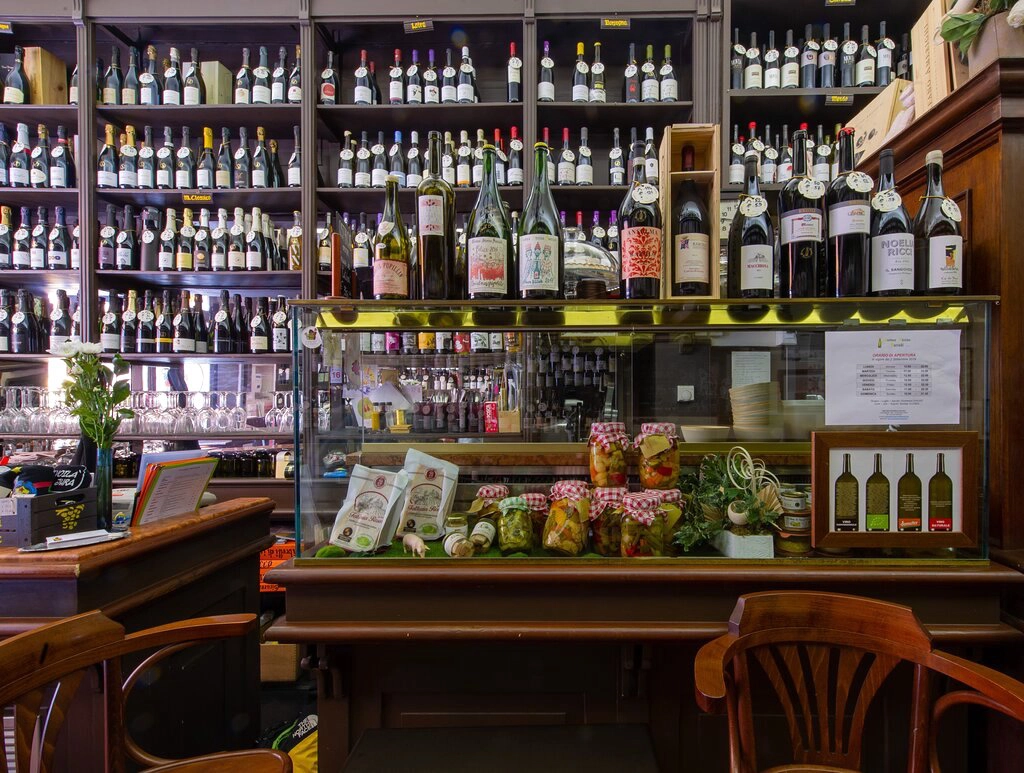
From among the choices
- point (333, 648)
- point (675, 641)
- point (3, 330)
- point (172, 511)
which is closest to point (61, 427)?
point (3, 330)

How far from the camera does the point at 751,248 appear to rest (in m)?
1.33

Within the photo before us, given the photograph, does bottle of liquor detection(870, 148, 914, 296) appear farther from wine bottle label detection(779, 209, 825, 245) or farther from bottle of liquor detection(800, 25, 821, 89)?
bottle of liquor detection(800, 25, 821, 89)

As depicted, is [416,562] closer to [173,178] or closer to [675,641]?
[675,641]

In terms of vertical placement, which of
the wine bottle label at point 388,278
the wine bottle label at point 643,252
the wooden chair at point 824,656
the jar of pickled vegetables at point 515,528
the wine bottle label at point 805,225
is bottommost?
the wooden chair at point 824,656

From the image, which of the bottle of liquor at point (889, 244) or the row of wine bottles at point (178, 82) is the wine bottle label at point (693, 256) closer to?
the bottle of liquor at point (889, 244)

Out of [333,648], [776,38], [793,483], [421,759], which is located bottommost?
[421,759]

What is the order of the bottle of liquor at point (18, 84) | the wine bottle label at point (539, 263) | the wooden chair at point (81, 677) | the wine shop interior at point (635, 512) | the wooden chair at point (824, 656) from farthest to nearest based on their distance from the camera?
the bottle of liquor at point (18, 84), the wine bottle label at point (539, 263), the wine shop interior at point (635, 512), the wooden chair at point (824, 656), the wooden chair at point (81, 677)

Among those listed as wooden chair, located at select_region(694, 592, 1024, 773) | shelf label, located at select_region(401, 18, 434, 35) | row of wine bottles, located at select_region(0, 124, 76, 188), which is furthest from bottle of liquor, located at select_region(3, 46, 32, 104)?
wooden chair, located at select_region(694, 592, 1024, 773)

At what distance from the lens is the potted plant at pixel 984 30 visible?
1245 mm

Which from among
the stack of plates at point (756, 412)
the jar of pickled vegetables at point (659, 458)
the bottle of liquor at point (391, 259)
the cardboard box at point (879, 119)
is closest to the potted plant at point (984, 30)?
the cardboard box at point (879, 119)

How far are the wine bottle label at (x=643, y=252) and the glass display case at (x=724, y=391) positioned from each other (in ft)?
0.32

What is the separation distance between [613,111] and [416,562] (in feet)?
8.54

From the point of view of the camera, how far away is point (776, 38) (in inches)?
122

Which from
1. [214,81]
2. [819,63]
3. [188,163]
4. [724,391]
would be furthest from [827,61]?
[188,163]
